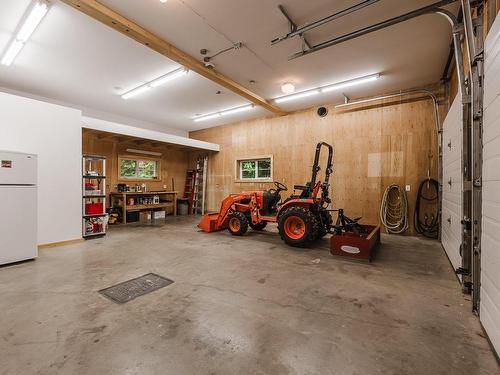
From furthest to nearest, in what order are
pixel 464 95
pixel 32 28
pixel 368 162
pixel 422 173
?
1. pixel 368 162
2. pixel 422 173
3. pixel 32 28
4. pixel 464 95

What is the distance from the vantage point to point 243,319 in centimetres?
211

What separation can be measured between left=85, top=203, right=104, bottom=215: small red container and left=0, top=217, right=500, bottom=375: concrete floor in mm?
1458

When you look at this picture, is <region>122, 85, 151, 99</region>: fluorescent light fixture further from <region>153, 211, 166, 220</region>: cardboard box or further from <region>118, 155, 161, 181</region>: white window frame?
<region>153, 211, 166, 220</region>: cardboard box

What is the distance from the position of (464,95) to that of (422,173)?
10.9ft

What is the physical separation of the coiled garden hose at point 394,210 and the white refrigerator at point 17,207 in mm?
6791

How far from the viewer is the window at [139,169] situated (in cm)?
822

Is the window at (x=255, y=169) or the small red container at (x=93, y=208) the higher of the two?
the window at (x=255, y=169)

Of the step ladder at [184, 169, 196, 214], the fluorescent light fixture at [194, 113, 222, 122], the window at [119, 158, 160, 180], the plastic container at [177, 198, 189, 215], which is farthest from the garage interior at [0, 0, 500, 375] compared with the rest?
the step ladder at [184, 169, 196, 214]

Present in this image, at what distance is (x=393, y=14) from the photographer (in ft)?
10.6

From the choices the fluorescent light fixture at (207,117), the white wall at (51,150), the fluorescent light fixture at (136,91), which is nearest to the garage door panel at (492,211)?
the white wall at (51,150)

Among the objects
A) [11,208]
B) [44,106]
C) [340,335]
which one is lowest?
[340,335]

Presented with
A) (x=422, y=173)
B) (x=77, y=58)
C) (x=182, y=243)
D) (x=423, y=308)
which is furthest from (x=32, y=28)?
(x=422, y=173)

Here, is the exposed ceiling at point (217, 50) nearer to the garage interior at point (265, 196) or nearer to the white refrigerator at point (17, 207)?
the garage interior at point (265, 196)

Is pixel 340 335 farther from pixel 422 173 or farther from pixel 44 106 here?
pixel 44 106
